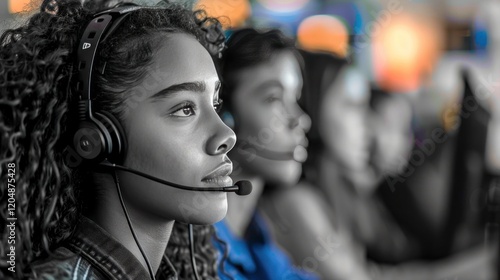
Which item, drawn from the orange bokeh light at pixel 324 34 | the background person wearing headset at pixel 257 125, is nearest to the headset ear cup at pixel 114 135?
the background person wearing headset at pixel 257 125

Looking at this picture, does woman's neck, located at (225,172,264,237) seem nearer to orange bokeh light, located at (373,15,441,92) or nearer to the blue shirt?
the blue shirt

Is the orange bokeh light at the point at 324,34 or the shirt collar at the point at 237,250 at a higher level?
the orange bokeh light at the point at 324,34

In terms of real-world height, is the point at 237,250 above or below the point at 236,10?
below

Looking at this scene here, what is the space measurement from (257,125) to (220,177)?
0.54 meters

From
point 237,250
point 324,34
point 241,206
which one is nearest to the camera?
point 237,250

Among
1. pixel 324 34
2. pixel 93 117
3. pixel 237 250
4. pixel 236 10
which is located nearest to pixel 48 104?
pixel 93 117

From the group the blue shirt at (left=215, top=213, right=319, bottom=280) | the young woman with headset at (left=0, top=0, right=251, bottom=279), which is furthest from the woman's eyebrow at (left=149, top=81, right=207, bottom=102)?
the blue shirt at (left=215, top=213, right=319, bottom=280)

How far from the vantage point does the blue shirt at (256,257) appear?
3.73 ft

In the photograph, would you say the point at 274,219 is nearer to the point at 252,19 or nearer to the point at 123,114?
the point at 252,19

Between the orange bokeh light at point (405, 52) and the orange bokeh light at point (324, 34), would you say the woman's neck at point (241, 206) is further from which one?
the orange bokeh light at point (405, 52)

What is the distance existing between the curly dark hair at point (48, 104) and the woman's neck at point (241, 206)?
517 mm

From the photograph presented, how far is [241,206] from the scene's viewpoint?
127cm

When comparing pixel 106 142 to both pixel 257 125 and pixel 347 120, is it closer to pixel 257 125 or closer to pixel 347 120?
pixel 257 125

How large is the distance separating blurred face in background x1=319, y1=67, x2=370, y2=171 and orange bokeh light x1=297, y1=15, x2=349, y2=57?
70 millimetres
